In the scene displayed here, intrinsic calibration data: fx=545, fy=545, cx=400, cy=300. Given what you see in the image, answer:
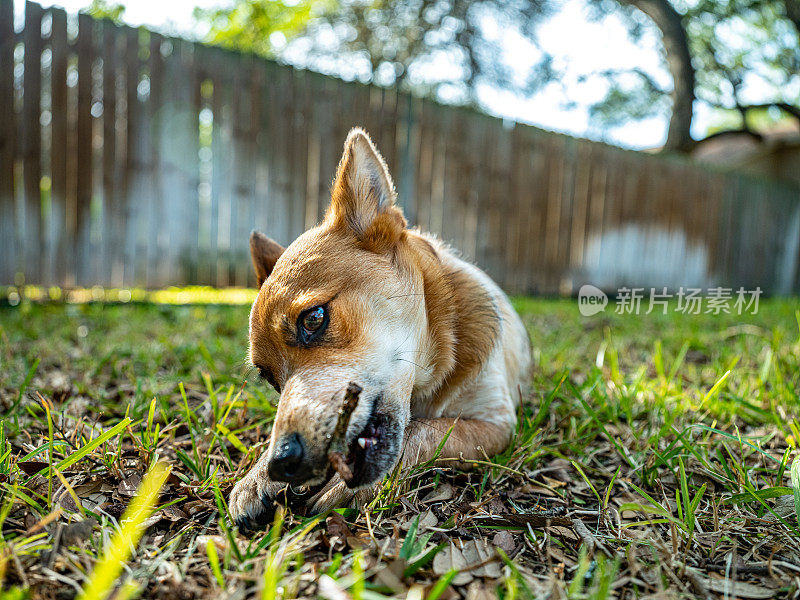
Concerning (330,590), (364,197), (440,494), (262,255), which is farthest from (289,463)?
(262,255)

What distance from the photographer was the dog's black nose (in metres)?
1.38

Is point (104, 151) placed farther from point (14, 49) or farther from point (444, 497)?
point (444, 497)

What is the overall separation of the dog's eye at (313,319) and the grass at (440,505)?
0.47 metres

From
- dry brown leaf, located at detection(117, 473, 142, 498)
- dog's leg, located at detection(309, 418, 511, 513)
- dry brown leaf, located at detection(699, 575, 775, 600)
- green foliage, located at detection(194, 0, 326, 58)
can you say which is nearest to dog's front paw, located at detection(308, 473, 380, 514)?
dog's leg, located at detection(309, 418, 511, 513)

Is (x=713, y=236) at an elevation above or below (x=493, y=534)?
above

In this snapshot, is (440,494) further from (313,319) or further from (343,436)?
(313,319)

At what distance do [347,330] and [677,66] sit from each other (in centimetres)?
1265

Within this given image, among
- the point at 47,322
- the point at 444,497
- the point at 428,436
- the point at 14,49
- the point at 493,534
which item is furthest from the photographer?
the point at 14,49

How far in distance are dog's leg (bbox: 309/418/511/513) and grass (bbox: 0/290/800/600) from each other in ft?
0.17

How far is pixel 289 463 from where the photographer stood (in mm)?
1383

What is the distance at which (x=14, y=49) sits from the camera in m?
4.67

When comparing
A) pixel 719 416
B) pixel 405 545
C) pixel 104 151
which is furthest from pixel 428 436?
pixel 104 151

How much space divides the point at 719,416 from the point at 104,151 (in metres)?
5.29

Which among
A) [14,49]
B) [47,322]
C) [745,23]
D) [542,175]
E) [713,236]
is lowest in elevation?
[47,322]
